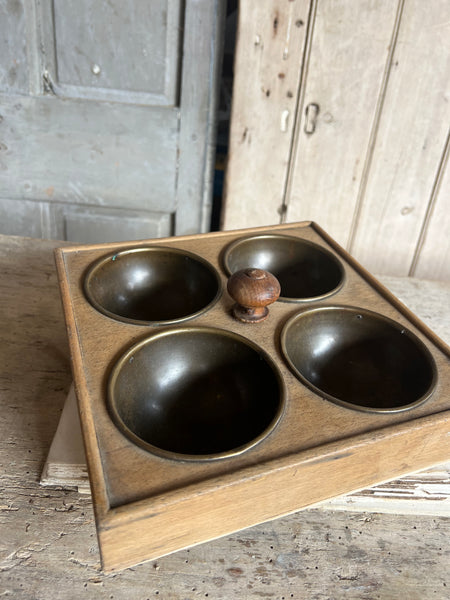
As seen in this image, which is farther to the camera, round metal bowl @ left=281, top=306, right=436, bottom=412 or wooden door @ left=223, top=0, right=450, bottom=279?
wooden door @ left=223, top=0, right=450, bottom=279

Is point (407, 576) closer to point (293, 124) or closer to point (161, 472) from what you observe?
point (161, 472)

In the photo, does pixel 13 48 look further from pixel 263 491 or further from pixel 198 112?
pixel 263 491

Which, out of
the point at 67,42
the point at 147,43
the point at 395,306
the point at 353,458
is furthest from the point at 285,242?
the point at 67,42

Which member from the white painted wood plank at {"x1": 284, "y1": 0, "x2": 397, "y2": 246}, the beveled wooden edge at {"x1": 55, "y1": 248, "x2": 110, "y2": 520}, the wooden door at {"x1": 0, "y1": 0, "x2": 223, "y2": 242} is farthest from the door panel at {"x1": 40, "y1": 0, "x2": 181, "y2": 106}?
the beveled wooden edge at {"x1": 55, "y1": 248, "x2": 110, "y2": 520}

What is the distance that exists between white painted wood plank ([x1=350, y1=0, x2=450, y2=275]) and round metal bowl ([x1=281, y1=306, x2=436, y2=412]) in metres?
0.74

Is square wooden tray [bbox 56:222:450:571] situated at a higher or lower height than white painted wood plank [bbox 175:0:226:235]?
lower

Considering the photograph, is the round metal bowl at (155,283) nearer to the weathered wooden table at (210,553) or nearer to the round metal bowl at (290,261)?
the round metal bowl at (290,261)

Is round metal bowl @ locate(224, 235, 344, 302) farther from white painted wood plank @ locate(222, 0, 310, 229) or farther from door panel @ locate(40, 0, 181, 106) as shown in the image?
door panel @ locate(40, 0, 181, 106)

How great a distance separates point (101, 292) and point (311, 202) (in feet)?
2.56

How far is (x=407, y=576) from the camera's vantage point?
61 centimetres

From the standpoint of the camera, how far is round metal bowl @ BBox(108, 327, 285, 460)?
0.63 m

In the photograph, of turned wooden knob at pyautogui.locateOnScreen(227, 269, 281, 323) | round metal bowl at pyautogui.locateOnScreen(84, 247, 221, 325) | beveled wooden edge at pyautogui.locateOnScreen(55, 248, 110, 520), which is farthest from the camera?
round metal bowl at pyautogui.locateOnScreen(84, 247, 221, 325)

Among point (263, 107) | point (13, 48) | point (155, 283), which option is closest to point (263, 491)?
point (155, 283)

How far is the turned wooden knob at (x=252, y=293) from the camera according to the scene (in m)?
0.68
